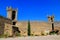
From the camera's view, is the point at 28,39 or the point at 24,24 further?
the point at 24,24

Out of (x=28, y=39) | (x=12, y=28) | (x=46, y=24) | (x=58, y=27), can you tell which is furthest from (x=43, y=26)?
(x=28, y=39)

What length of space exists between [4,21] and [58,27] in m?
12.9

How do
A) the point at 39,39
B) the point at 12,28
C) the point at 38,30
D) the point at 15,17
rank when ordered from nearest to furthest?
1. the point at 39,39
2. the point at 12,28
3. the point at 38,30
4. the point at 15,17

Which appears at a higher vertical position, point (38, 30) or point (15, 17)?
point (15, 17)

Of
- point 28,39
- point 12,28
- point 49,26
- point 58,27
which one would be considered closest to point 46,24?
point 49,26

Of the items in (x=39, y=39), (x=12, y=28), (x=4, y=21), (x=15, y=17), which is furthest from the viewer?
(x=15, y=17)

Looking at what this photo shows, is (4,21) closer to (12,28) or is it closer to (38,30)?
(12,28)

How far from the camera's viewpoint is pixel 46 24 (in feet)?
124

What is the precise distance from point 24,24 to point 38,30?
3523 millimetres

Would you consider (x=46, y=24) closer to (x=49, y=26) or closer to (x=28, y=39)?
(x=49, y=26)

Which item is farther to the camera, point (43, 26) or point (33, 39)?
point (43, 26)

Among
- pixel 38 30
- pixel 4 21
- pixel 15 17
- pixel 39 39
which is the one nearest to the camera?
pixel 39 39

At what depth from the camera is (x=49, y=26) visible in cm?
3778

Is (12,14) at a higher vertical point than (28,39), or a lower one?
higher
